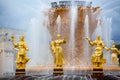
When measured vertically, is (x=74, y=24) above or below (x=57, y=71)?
above

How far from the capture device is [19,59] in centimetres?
2045

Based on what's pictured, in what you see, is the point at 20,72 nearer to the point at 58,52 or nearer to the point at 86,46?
the point at 58,52

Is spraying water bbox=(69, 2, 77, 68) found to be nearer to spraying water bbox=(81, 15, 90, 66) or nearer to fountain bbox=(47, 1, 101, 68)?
fountain bbox=(47, 1, 101, 68)

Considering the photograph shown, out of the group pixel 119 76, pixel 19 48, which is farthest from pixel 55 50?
pixel 119 76

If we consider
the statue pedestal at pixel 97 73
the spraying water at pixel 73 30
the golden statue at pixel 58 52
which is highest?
the spraying water at pixel 73 30

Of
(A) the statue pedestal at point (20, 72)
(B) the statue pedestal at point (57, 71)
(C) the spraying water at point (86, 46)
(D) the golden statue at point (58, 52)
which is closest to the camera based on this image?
(B) the statue pedestal at point (57, 71)

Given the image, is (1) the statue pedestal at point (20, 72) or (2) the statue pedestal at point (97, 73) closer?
(2) the statue pedestal at point (97, 73)

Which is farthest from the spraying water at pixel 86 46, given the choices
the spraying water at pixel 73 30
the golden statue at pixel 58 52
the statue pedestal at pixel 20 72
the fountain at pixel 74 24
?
the statue pedestal at pixel 20 72

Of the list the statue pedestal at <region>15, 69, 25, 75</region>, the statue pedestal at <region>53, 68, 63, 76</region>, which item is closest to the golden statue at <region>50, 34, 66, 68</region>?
the statue pedestal at <region>53, 68, 63, 76</region>

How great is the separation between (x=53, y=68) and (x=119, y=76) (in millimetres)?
3338

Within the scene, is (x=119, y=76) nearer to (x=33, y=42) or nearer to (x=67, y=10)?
(x=67, y=10)

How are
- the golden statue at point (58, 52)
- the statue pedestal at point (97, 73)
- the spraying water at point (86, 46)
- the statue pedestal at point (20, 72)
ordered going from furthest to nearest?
the spraying water at point (86, 46), the statue pedestal at point (20, 72), the golden statue at point (58, 52), the statue pedestal at point (97, 73)

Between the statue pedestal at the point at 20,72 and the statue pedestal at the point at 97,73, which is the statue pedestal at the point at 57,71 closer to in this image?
the statue pedestal at the point at 97,73

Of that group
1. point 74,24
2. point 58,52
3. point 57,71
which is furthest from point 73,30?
point 57,71
